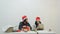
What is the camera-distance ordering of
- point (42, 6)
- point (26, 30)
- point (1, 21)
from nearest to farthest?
point (26, 30)
point (1, 21)
point (42, 6)

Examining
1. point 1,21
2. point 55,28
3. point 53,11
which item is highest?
point 53,11

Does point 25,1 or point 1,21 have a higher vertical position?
point 25,1

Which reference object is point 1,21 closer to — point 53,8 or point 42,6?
point 42,6

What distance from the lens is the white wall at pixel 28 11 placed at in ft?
13.1

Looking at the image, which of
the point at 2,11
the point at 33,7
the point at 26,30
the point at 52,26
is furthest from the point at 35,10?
the point at 26,30

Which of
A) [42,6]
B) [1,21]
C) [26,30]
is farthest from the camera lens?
[42,6]

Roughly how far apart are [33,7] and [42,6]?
347mm

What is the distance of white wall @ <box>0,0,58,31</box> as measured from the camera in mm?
3982

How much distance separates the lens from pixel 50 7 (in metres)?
4.25

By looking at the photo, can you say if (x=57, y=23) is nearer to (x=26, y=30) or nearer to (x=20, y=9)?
(x=20, y=9)

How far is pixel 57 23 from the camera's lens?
412 centimetres

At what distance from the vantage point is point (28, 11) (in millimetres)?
4113

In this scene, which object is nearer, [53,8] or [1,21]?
[1,21]

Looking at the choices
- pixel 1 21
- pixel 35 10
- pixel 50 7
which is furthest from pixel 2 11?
pixel 50 7
